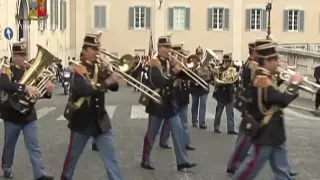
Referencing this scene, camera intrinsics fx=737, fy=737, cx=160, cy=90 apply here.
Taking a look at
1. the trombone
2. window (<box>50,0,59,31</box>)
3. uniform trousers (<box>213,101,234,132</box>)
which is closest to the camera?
the trombone

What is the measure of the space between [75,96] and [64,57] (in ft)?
132

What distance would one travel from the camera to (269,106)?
841 centimetres

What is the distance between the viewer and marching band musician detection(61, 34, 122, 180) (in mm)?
8906

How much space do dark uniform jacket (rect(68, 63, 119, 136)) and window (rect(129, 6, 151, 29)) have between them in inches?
1697

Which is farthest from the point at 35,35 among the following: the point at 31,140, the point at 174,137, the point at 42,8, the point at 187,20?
the point at 31,140

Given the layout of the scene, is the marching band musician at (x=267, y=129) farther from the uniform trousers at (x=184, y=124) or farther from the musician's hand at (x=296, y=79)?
the uniform trousers at (x=184, y=124)

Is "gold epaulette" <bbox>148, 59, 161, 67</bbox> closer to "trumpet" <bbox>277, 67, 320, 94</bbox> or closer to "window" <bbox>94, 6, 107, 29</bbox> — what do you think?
"trumpet" <bbox>277, 67, 320, 94</bbox>

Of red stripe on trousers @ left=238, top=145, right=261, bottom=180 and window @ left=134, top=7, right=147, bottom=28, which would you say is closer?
red stripe on trousers @ left=238, top=145, right=261, bottom=180

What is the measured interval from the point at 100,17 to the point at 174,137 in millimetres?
41223

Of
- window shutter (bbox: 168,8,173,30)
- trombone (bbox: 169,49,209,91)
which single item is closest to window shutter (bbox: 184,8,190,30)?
window shutter (bbox: 168,8,173,30)

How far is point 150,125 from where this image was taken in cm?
1183

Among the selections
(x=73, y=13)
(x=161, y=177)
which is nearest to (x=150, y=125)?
(x=161, y=177)

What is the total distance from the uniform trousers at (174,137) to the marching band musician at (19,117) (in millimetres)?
1850

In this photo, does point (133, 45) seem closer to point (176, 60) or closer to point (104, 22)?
point (104, 22)
